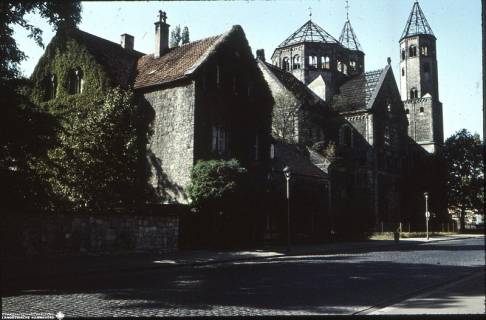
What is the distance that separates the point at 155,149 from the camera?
99.1ft

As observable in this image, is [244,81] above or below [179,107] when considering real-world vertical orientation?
above

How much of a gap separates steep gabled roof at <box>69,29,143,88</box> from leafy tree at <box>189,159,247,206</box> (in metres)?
10.3

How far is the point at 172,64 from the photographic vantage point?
31703 mm

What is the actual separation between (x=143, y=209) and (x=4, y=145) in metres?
13.5

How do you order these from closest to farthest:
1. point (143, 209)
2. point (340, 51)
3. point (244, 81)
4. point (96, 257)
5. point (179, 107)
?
point (96, 257) < point (143, 209) < point (179, 107) < point (244, 81) < point (340, 51)

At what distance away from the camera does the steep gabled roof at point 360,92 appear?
5616 centimetres

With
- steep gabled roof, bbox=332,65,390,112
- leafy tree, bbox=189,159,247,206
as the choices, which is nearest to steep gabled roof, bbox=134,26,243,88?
leafy tree, bbox=189,159,247,206

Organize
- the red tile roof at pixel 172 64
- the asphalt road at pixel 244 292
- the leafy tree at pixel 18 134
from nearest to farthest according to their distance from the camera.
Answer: the asphalt road at pixel 244 292 → the leafy tree at pixel 18 134 → the red tile roof at pixel 172 64

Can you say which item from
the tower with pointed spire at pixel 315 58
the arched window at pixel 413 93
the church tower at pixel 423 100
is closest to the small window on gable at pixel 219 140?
the tower with pointed spire at pixel 315 58

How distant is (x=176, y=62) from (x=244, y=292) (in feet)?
77.6

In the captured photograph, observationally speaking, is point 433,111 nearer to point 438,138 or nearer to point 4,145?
point 438,138

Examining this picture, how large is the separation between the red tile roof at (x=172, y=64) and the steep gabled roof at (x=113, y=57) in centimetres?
72

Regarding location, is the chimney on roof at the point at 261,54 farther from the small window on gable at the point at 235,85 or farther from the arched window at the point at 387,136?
the small window on gable at the point at 235,85

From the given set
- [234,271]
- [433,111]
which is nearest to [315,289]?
[234,271]
